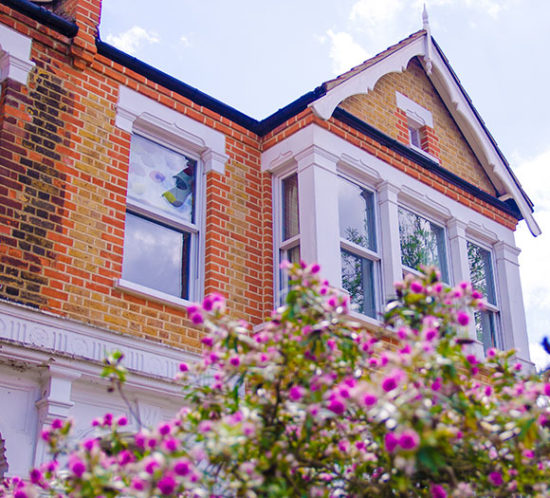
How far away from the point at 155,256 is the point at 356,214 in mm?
2567

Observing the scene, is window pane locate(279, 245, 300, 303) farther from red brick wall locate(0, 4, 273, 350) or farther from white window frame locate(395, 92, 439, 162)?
white window frame locate(395, 92, 439, 162)

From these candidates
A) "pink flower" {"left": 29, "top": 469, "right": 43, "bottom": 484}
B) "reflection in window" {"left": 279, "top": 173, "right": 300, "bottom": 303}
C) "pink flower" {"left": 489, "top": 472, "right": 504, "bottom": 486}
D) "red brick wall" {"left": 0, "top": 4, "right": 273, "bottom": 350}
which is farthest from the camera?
"reflection in window" {"left": 279, "top": 173, "right": 300, "bottom": 303}

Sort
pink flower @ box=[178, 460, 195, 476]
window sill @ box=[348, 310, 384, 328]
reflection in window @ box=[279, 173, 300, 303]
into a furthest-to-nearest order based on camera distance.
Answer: reflection in window @ box=[279, 173, 300, 303] → window sill @ box=[348, 310, 384, 328] → pink flower @ box=[178, 460, 195, 476]

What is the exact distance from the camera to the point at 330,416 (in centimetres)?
376

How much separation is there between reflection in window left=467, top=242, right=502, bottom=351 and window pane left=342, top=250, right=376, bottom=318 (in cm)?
211

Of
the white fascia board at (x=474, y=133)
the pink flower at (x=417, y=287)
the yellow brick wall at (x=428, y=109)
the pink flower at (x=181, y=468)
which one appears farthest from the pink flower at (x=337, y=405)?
the white fascia board at (x=474, y=133)

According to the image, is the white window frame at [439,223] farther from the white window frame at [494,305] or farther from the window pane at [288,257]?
the window pane at [288,257]

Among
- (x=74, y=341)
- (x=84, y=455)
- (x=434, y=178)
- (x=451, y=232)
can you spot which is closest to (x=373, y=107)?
(x=434, y=178)

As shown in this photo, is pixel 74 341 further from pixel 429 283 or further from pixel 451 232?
pixel 451 232

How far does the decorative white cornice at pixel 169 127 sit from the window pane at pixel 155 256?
0.95 metres

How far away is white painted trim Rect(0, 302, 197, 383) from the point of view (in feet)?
20.3

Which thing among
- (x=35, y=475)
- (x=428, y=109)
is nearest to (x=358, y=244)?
(x=428, y=109)

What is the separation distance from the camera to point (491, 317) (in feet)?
35.1

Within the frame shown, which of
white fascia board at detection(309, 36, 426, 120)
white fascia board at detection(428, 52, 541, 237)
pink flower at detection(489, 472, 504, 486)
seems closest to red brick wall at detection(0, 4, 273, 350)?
white fascia board at detection(309, 36, 426, 120)
